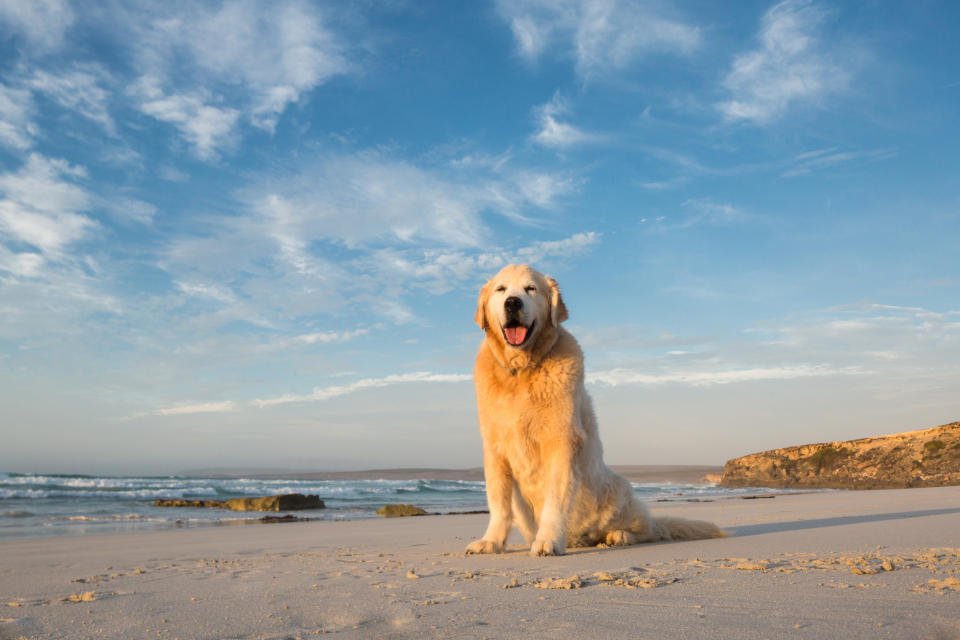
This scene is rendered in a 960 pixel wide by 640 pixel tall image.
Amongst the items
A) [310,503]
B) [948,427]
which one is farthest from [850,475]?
[310,503]

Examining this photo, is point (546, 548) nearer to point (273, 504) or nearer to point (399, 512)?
point (399, 512)

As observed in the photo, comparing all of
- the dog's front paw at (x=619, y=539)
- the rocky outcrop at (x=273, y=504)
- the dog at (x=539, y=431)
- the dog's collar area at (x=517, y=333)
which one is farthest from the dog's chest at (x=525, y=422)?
the rocky outcrop at (x=273, y=504)

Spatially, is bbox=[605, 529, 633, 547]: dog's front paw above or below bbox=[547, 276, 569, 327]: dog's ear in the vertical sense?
below

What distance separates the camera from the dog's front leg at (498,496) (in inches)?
173

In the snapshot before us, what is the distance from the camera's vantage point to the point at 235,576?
336cm

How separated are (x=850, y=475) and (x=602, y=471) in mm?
20180

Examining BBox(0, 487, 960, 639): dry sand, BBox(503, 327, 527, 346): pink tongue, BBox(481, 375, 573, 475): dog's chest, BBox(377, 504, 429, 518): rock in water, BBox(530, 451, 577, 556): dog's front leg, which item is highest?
BBox(503, 327, 527, 346): pink tongue

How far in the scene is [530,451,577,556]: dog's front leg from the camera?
4055 mm

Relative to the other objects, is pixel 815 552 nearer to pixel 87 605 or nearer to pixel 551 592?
pixel 551 592

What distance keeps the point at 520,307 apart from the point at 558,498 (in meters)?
1.30

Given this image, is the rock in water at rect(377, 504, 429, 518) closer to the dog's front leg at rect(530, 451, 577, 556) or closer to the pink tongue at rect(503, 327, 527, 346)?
the dog's front leg at rect(530, 451, 577, 556)

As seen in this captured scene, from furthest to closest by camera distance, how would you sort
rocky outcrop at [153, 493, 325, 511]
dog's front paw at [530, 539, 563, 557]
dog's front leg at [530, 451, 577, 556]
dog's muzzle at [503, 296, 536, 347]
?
rocky outcrop at [153, 493, 325, 511] < dog's muzzle at [503, 296, 536, 347] < dog's front leg at [530, 451, 577, 556] < dog's front paw at [530, 539, 563, 557]

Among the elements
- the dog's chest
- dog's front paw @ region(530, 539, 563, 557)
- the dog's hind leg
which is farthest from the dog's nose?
the dog's hind leg

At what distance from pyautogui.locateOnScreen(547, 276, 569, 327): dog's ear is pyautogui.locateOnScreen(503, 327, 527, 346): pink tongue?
11.6 inches
